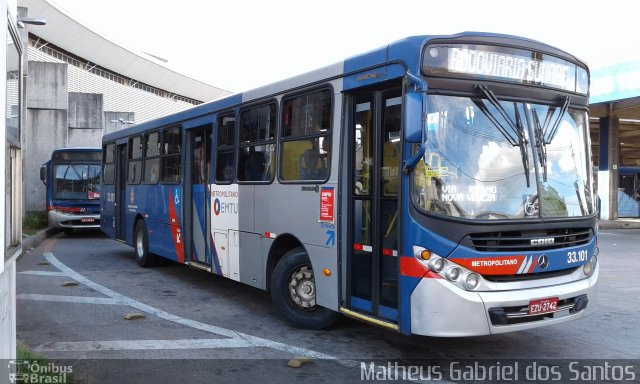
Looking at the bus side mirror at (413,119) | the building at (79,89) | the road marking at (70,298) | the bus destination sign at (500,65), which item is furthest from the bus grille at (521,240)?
the building at (79,89)

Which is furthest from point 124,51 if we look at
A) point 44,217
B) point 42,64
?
point 44,217

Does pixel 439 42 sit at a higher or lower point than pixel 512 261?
higher

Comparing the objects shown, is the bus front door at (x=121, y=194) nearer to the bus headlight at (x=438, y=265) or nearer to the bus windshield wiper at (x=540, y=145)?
the bus headlight at (x=438, y=265)

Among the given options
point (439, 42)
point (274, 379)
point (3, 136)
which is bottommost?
point (274, 379)

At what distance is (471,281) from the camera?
4855 mm

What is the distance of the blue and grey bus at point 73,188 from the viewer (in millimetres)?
18188

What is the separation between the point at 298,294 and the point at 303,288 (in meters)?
0.11

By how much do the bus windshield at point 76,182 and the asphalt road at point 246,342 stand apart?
9.63m

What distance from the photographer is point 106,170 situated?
46.1ft

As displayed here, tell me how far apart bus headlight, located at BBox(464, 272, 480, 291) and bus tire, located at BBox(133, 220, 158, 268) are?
804 cm

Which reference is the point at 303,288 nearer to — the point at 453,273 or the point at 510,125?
the point at 453,273

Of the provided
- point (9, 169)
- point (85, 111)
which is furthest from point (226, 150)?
point (85, 111)

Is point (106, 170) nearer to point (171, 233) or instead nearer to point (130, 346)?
point (171, 233)

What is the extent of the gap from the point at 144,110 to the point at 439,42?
150 ft
